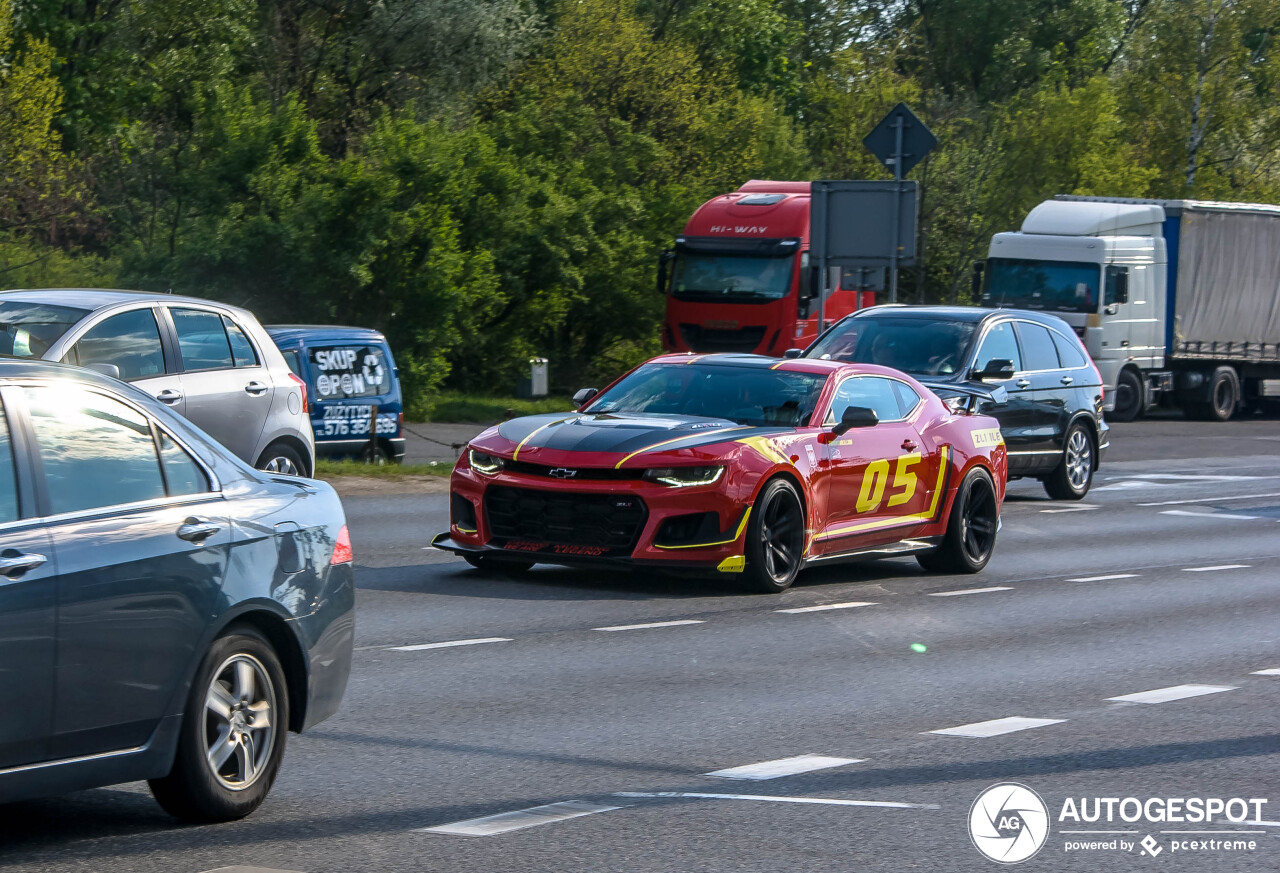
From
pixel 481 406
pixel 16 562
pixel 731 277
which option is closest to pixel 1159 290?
pixel 731 277

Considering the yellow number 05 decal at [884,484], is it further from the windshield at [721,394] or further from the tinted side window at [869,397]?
the windshield at [721,394]

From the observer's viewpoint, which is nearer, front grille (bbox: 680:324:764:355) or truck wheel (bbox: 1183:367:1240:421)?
front grille (bbox: 680:324:764:355)

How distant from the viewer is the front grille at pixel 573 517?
11219mm

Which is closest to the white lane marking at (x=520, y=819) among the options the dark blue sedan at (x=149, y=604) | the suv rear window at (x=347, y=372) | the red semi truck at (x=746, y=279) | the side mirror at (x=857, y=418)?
the dark blue sedan at (x=149, y=604)

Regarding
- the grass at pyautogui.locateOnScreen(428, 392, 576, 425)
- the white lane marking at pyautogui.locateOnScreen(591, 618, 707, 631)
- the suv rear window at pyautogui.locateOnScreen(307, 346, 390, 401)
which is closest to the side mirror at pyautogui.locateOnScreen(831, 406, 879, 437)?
the white lane marking at pyautogui.locateOnScreen(591, 618, 707, 631)

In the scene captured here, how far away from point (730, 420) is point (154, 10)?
112ft

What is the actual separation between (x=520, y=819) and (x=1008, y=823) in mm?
1652

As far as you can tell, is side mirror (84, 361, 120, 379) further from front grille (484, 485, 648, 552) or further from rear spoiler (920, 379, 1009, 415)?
rear spoiler (920, 379, 1009, 415)

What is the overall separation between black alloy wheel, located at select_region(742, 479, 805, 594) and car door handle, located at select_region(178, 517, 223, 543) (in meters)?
5.97

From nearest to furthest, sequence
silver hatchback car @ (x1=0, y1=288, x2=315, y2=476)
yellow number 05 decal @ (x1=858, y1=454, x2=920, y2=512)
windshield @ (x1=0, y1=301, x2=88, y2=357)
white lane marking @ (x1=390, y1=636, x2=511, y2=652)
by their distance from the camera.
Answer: white lane marking @ (x1=390, y1=636, x2=511, y2=652) → windshield @ (x1=0, y1=301, x2=88, y2=357) → silver hatchback car @ (x1=0, y1=288, x2=315, y2=476) → yellow number 05 decal @ (x1=858, y1=454, x2=920, y2=512)

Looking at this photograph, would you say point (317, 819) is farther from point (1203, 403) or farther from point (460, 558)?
point (1203, 403)

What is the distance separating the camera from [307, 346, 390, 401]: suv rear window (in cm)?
1981

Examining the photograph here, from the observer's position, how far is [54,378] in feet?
18.2

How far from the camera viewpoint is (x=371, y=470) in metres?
19.8
